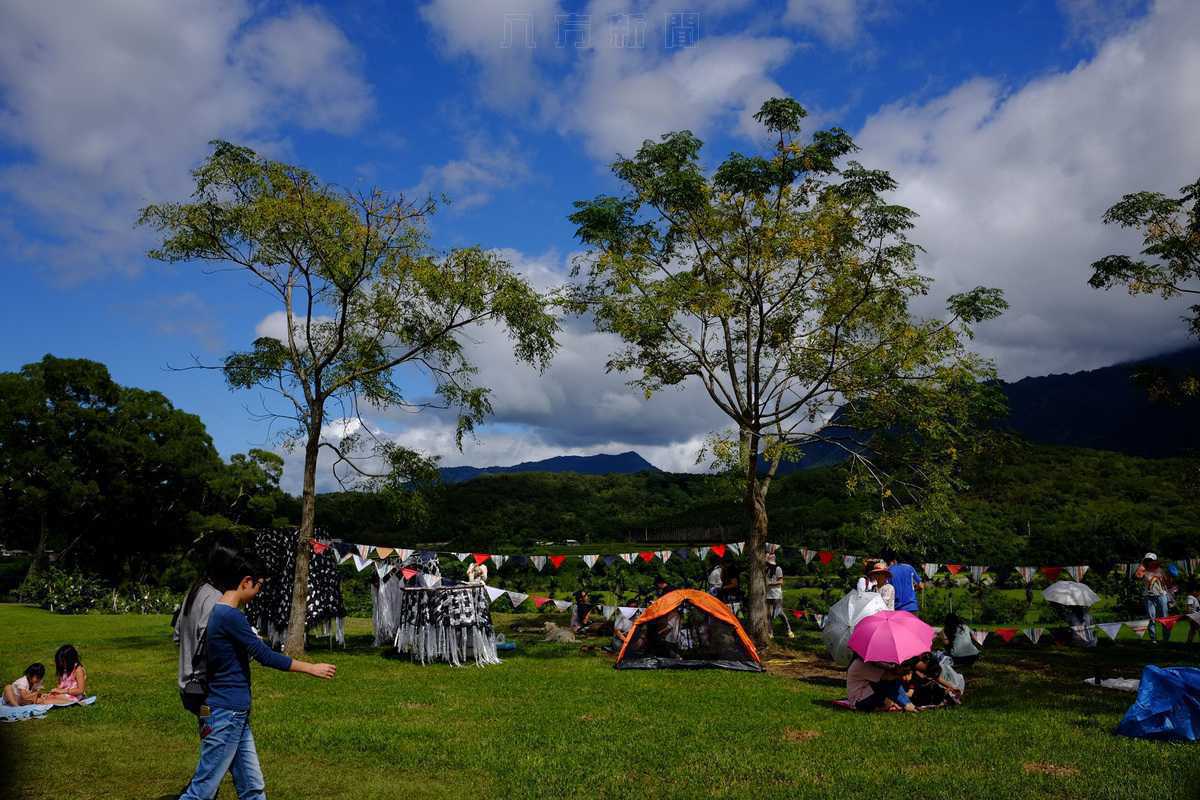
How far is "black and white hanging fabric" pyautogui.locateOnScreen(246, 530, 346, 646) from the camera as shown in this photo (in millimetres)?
16484

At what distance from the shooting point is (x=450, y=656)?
585 inches

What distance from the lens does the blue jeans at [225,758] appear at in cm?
496

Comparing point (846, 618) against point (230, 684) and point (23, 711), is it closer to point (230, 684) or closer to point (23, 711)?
point (230, 684)

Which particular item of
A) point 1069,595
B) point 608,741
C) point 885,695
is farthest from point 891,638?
point 1069,595

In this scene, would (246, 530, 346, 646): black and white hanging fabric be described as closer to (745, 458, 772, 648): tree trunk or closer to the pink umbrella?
(745, 458, 772, 648): tree trunk

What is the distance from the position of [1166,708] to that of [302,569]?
13731mm

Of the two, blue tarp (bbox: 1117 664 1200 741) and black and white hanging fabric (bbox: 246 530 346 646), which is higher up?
black and white hanging fabric (bbox: 246 530 346 646)

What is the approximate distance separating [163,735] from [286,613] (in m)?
8.03

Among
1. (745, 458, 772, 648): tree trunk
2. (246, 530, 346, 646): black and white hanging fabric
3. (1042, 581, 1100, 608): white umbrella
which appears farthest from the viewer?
(246, 530, 346, 646): black and white hanging fabric

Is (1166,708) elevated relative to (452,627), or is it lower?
lower

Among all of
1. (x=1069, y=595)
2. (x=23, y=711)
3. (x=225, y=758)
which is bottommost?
(x=23, y=711)

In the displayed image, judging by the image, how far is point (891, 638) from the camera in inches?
377

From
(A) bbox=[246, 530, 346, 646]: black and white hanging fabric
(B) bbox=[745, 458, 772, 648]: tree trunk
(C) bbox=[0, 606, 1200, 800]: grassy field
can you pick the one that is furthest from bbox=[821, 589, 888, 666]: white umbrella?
(A) bbox=[246, 530, 346, 646]: black and white hanging fabric

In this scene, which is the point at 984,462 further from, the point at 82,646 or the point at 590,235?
the point at 82,646
